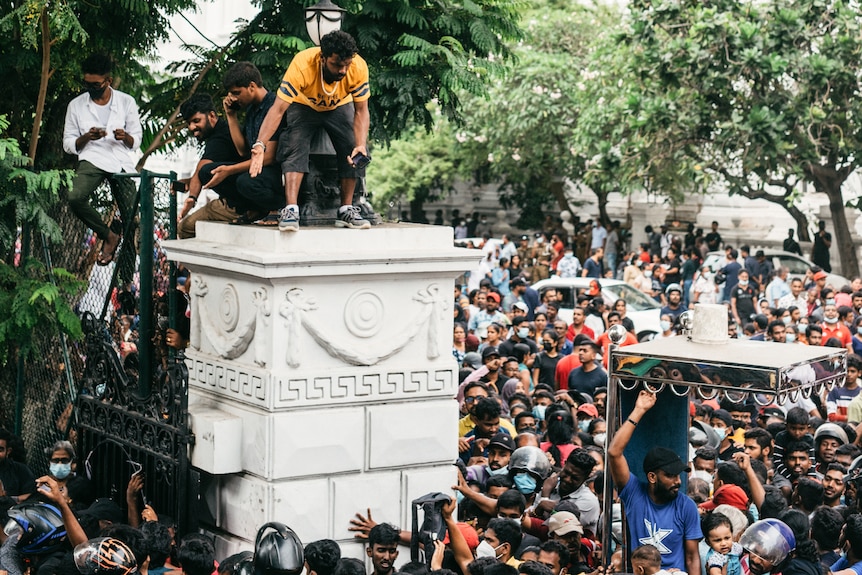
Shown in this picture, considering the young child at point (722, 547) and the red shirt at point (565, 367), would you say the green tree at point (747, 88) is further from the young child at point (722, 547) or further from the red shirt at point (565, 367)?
the young child at point (722, 547)

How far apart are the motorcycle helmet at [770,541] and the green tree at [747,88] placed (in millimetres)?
16832

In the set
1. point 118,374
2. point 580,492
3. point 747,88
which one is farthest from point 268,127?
point 747,88

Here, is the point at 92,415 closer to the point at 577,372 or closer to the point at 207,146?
the point at 207,146

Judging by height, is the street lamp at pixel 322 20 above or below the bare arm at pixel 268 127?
above

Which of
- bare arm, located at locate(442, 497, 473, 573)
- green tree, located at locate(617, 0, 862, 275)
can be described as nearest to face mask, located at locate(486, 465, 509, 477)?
bare arm, located at locate(442, 497, 473, 573)

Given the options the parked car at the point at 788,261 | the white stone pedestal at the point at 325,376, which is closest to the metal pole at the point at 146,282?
the white stone pedestal at the point at 325,376

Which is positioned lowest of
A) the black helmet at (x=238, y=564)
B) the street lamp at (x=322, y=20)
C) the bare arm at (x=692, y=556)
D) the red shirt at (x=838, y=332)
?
the bare arm at (x=692, y=556)

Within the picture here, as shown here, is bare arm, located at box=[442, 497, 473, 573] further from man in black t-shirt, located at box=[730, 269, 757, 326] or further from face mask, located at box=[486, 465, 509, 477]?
man in black t-shirt, located at box=[730, 269, 757, 326]

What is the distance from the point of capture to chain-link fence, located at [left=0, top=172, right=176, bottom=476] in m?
9.71

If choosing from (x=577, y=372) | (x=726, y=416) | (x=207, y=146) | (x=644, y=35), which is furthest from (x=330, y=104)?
(x=644, y=35)

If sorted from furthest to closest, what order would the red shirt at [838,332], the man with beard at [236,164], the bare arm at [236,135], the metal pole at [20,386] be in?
the red shirt at [838,332], the metal pole at [20,386], the bare arm at [236,135], the man with beard at [236,164]

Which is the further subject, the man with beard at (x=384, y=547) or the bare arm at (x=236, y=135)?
the bare arm at (x=236, y=135)

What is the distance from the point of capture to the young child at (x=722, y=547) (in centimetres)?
821

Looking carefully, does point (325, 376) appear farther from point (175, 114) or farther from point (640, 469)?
point (175, 114)
